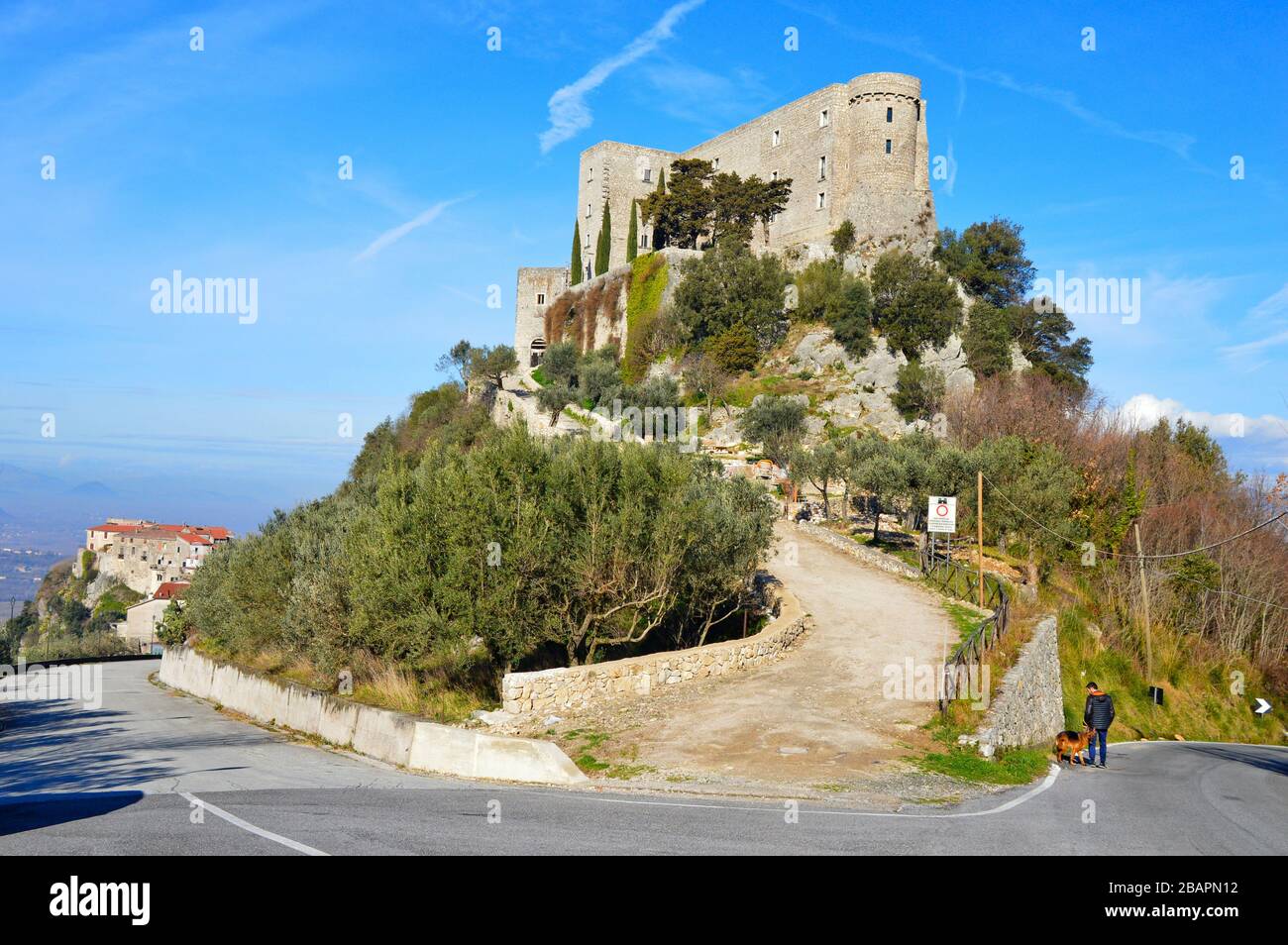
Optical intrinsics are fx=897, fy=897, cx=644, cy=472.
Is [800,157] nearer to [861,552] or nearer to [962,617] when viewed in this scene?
[861,552]

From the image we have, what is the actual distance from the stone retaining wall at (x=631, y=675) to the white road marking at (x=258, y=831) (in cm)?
598

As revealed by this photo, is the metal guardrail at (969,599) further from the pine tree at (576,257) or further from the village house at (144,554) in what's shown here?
the village house at (144,554)

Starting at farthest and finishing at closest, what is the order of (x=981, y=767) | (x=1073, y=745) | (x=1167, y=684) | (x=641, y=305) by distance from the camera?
(x=641, y=305)
(x=1167, y=684)
(x=1073, y=745)
(x=981, y=767)

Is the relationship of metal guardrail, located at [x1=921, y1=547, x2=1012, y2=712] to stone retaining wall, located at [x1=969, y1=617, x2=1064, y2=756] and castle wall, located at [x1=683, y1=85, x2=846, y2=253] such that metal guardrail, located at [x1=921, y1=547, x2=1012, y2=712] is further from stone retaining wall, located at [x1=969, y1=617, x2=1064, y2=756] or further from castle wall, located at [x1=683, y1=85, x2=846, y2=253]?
castle wall, located at [x1=683, y1=85, x2=846, y2=253]

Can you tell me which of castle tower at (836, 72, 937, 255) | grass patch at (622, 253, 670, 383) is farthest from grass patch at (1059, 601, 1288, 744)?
grass patch at (622, 253, 670, 383)

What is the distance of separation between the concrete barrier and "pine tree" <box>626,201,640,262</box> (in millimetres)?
57346

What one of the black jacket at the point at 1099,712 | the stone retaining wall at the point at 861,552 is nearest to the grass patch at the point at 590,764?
the black jacket at the point at 1099,712

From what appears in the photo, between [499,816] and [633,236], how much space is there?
7039cm

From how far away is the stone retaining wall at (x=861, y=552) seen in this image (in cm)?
3145

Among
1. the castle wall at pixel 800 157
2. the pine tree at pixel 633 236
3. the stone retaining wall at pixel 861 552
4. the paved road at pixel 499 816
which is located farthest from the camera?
the pine tree at pixel 633 236

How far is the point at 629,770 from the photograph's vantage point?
13.0 m

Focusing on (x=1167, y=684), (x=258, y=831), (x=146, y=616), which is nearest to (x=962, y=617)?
(x=1167, y=684)

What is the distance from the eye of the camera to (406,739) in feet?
49.0

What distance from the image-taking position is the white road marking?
8113 mm
